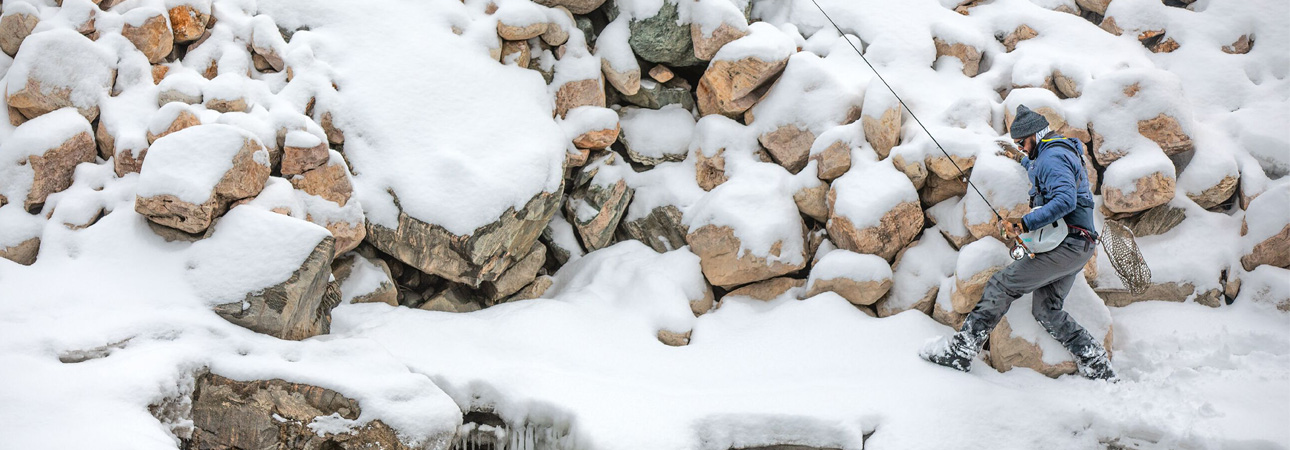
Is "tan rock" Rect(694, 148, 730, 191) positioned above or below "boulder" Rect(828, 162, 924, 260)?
below

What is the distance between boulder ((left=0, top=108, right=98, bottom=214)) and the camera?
4.75 meters

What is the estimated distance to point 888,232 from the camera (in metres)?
5.52

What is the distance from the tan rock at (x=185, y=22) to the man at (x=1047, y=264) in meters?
5.42

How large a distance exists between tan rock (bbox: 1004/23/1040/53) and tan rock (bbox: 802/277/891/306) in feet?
8.30

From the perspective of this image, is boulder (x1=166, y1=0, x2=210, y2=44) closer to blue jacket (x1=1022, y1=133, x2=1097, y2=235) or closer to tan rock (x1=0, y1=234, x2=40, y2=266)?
tan rock (x1=0, y1=234, x2=40, y2=266)

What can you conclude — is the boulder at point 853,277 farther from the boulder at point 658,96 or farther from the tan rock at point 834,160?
Answer: the boulder at point 658,96

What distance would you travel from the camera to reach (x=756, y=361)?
5.10 metres

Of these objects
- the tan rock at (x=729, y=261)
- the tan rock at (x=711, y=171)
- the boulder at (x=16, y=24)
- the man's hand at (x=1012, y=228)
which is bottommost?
the tan rock at (x=729, y=261)

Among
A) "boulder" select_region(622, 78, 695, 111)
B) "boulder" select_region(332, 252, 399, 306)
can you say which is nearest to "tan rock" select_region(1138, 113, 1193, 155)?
"boulder" select_region(622, 78, 695, 111)

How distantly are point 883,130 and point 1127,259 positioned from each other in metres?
1.76

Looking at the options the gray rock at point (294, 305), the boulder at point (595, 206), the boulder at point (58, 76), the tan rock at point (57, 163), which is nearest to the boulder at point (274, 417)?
the gray rock at point (294, 305)

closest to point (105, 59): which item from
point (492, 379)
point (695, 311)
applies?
point (492, 379)

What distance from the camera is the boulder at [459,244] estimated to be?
17.8 feet

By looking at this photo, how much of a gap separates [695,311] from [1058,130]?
289 cm
